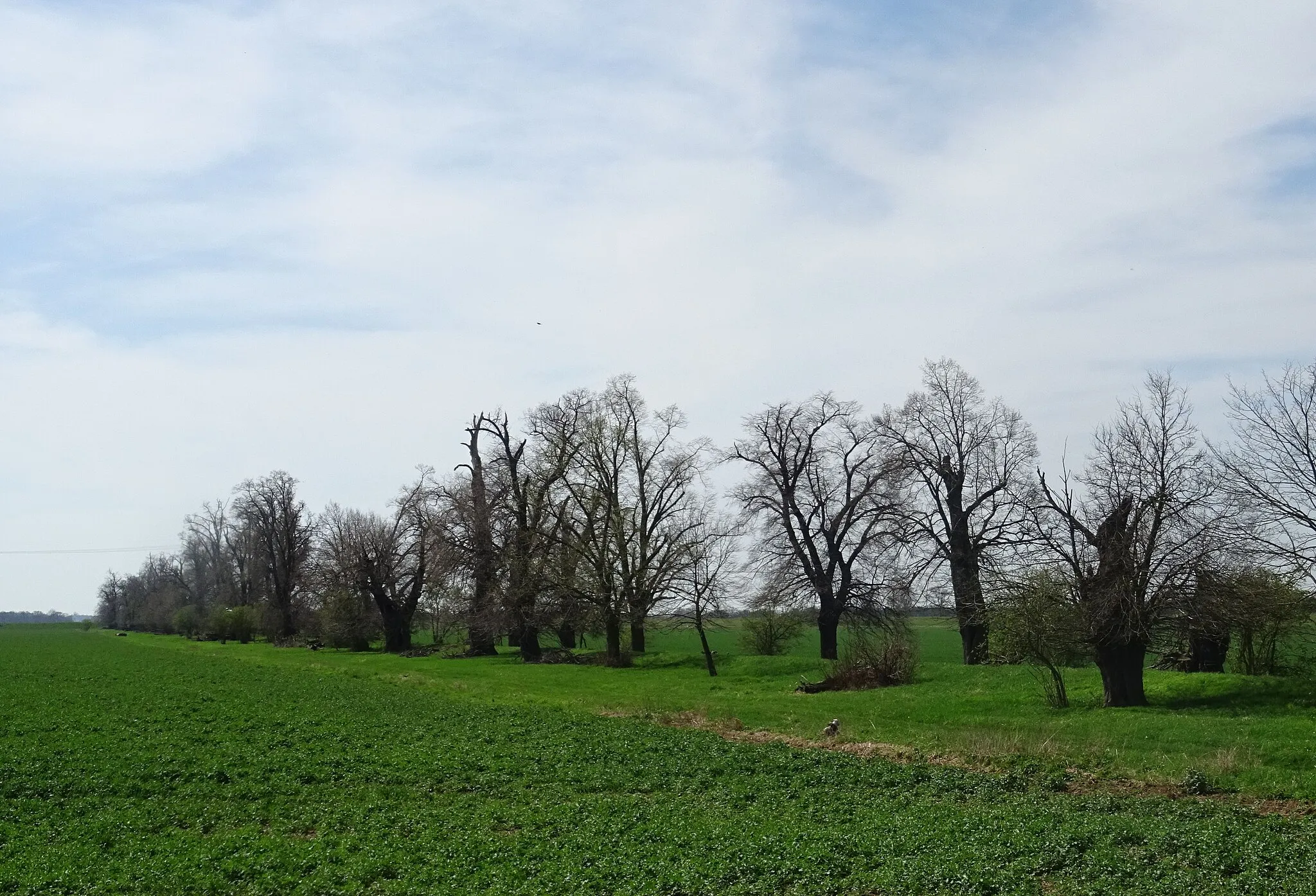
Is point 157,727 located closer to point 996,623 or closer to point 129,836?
point 129,836

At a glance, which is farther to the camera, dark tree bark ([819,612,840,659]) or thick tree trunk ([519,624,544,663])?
thick tree trunk ([519,624,544,663])

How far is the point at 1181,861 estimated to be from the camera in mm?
11938

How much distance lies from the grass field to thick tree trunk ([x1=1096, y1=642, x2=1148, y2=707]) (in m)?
1.99

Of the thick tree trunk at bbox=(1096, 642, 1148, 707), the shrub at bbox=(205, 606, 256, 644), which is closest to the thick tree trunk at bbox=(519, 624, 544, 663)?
the thick tree trunk at bbox=(1096, 642, 1148, 707)

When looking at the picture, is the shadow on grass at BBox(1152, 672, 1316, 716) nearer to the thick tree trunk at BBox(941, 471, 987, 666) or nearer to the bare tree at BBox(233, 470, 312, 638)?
the thick tree trunk at BBox(941, 471, 987, 666)

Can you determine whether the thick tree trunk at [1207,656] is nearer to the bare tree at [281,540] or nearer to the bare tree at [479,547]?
the bare tree at [479,547]

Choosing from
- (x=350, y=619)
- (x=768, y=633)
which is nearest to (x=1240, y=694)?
(x=768, y=633)

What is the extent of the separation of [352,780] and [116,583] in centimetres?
18578

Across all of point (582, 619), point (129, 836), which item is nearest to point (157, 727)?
point (129, 836)

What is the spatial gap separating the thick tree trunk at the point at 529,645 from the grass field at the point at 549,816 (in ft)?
80.9

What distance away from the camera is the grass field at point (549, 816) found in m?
12.2

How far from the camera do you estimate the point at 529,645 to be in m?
54.5

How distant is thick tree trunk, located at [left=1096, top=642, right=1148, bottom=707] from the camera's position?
86.6 ft

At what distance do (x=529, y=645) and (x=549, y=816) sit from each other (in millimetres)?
39335
